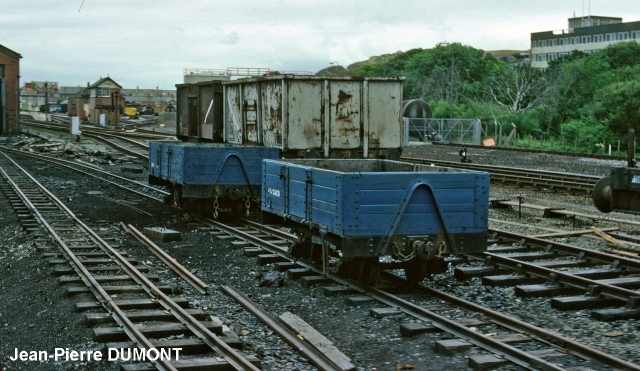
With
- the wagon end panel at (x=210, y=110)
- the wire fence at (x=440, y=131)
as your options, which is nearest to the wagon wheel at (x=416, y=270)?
the wagon end panel at (x=210, y=110)

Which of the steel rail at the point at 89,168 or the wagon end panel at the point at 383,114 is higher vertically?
the wagon end panel at the point at 383,114

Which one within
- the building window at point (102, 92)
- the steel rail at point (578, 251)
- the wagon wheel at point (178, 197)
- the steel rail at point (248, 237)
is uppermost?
the building window at point (102, 92)

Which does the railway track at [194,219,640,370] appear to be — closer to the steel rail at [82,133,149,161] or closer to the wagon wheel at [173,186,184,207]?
the wagon wheel at [173,186,184,207]

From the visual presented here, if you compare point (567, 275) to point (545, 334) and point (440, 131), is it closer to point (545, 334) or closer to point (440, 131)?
point (545, 334)

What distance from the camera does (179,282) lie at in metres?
10.4

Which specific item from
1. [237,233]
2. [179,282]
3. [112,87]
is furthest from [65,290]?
[112,87]

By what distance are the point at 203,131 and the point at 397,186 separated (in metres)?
14.3

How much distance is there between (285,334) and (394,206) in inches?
93.7

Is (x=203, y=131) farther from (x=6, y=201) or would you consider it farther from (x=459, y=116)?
(x=459, y=116)

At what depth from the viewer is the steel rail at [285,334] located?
268 inches

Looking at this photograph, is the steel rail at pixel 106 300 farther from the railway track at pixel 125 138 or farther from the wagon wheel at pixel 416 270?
the railway track at pixel 125 138

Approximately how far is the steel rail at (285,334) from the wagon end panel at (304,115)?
7918 millimetres

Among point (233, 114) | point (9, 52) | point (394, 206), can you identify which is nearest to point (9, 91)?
point (9, 52)

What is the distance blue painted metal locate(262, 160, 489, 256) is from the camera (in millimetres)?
9141
